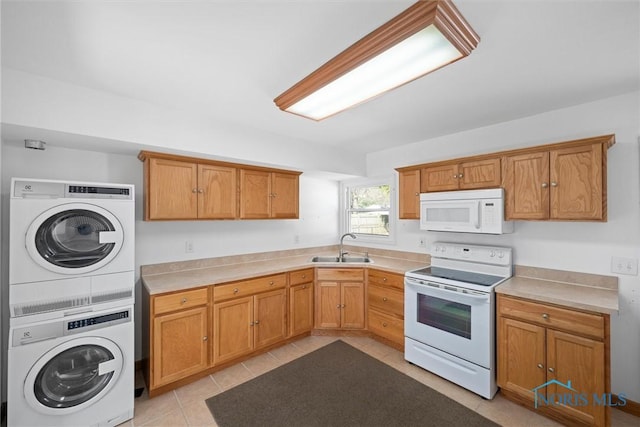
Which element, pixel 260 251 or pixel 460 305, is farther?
pixel 260 251

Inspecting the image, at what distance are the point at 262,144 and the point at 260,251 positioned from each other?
1.40 m

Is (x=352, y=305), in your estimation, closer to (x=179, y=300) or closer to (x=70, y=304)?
(x=179, y=300)

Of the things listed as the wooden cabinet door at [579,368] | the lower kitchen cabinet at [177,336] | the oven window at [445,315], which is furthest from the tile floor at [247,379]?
the oven window at [445,315]

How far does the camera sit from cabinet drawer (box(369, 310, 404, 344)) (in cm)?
298

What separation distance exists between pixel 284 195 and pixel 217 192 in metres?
0.86

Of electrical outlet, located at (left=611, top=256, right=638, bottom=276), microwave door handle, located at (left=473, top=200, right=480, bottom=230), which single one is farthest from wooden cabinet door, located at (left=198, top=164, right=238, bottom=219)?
electrical outlet, located at (left=611, top=256, right=638, bottom=276)

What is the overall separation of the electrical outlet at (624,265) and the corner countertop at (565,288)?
3.0 inches

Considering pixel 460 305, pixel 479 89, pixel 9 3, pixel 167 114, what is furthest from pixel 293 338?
pixel 9 3

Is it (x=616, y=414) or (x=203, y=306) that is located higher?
(x=203, y=306)

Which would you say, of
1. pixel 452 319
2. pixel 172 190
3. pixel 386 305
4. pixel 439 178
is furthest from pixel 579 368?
pixel 172 190

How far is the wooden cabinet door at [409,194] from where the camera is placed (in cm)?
314

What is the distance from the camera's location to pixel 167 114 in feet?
7.75

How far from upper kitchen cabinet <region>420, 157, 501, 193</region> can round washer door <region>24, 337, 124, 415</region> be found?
3.21 metres

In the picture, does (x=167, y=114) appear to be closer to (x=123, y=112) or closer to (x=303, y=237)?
(x=123, y=112)
